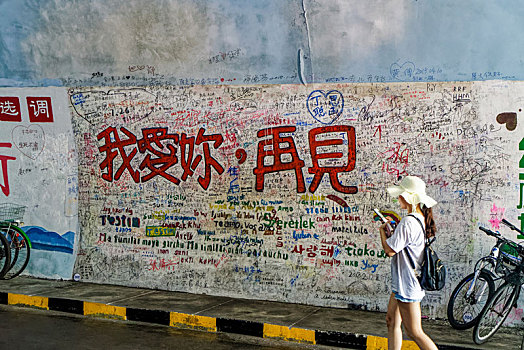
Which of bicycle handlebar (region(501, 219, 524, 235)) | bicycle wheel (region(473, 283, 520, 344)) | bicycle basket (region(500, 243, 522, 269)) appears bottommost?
bicycle wheel (region(473, 283, 520, 344))

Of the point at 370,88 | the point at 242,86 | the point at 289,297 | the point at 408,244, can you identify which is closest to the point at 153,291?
the point at 289,297

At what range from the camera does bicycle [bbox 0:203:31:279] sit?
9.74 metres

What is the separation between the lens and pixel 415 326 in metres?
5.30

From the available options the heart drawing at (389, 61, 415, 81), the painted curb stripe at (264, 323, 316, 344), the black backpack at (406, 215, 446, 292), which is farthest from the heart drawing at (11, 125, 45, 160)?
the black backpack at (406, 215, 446, 292)

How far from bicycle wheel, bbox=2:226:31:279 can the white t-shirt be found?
20.9 ft

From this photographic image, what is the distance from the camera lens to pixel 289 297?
27.4 feet

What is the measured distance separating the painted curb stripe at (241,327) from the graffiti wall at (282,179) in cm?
112

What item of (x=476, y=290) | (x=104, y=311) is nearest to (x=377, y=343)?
(x=476, y=290)

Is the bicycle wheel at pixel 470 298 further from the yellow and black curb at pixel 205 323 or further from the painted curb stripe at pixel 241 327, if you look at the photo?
the painted curb stripe at pixel 241 327

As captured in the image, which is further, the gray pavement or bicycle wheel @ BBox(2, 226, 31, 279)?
bicycle wheel @ BBox(2, 226, 31, 279)

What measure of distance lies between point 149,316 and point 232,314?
3.39 feet

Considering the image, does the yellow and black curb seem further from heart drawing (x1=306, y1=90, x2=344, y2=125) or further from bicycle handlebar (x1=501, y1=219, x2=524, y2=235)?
heart drawing (x1=306, y1=90, x2=344, y2=125)

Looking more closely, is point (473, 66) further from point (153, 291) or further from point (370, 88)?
point (153, 291)

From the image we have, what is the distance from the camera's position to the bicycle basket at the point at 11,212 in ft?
32.9
